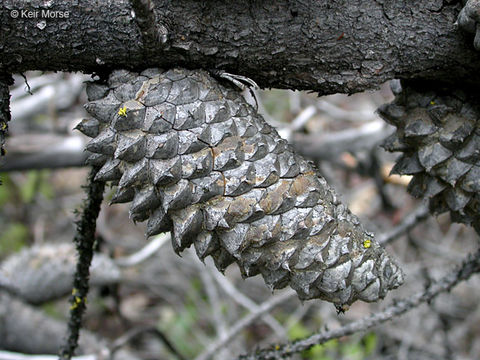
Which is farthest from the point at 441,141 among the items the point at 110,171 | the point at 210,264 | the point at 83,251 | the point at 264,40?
the point at 210,264

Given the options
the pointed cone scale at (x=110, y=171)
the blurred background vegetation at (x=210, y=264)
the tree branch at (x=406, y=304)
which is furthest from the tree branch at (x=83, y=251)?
the blurred background vegetation at (x=210, y=264)

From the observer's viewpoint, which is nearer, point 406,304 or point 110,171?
point 110,171

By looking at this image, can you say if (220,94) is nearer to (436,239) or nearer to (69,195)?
(436,239)

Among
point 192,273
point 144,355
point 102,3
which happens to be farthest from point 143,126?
point 192,273

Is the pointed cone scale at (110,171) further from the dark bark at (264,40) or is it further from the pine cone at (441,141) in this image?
the pine cone at (441,141)

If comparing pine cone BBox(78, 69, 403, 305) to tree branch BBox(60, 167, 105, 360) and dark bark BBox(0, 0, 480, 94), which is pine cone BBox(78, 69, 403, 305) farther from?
tree branch BBox(60, 167, 105, 360)

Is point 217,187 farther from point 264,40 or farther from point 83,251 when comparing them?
point 83,251

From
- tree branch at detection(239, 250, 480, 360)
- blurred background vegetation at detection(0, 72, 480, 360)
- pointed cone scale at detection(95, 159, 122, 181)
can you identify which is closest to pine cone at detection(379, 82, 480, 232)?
tree branch at detection(239, 250, 480, 360)
